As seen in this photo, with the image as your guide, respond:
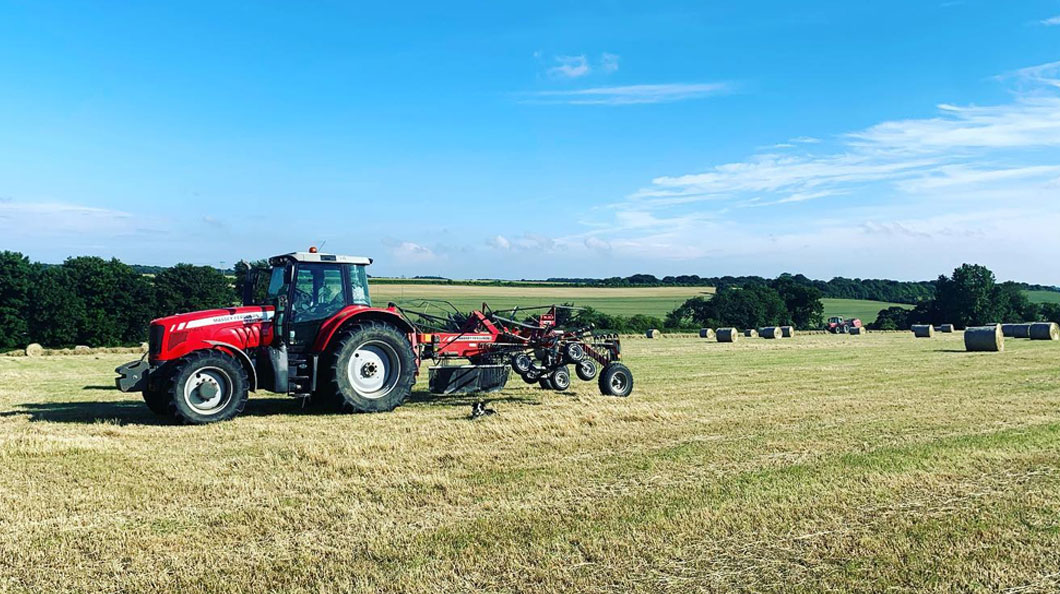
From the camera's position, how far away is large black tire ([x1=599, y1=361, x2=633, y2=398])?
1282 cm

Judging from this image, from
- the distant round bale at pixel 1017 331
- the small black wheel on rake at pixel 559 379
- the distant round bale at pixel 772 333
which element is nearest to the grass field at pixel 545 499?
the small black wheel on rake at pixel 559 379

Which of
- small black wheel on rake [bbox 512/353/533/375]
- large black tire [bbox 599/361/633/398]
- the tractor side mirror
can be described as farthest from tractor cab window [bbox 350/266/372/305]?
large black tire [bbox 599/361/633/398]

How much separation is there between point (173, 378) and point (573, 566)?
6797 mm

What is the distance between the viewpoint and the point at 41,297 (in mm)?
44656

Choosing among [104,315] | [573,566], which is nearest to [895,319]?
[104,315]

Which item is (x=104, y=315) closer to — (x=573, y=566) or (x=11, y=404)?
(x=11, y=404)

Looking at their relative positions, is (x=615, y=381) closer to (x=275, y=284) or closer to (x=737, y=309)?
(x=275, y=284)

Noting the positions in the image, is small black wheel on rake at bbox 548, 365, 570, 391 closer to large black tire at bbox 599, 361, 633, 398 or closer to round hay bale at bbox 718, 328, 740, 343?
large black tire at bbox 599, 361, 633, 398

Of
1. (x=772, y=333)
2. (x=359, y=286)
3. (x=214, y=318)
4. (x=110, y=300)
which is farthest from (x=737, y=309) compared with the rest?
(x=214, y=318)

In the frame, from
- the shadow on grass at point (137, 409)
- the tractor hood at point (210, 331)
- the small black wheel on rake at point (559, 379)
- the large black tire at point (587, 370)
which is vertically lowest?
the shadow on grass at point (137, 409)

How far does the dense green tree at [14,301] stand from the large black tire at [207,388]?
40172 millimetres

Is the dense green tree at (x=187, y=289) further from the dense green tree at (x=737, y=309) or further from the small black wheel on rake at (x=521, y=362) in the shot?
the small black wheel on rake at (x=521, y=362)

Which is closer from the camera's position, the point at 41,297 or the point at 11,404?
the point at 11,404

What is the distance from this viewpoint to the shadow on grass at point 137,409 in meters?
10.4
